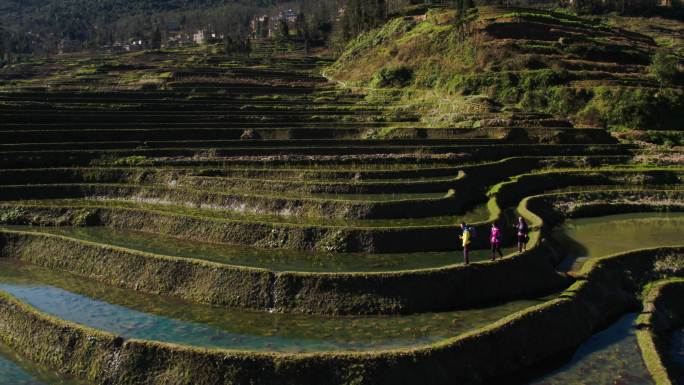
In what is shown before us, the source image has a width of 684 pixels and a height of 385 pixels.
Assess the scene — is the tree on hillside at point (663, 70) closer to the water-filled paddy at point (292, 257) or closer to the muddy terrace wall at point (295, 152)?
the muddy terrace wall at point (295, 152)

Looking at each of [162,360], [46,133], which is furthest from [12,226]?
[162,360]

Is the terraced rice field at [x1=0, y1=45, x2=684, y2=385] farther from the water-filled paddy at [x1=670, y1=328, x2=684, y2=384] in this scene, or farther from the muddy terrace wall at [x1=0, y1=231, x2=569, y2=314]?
the water-filled paddy at [x1=670, y1=328, x2=684, y2=384]

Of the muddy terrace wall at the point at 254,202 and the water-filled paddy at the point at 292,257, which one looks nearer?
the water-filled paddy at the point at 292,257

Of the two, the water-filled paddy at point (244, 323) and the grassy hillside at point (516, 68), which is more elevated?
the grassy hillside at point (516, 68)

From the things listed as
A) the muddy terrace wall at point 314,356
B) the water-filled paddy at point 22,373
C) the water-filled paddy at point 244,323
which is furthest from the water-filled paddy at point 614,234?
the water-filled paddy at point 22,373

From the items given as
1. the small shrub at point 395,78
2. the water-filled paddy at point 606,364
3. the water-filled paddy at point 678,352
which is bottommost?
the water-filled paddy at point 678,352
